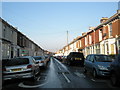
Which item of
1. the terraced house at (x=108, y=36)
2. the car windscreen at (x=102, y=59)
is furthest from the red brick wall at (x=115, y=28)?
the car windscreen at (x=102, y=59)

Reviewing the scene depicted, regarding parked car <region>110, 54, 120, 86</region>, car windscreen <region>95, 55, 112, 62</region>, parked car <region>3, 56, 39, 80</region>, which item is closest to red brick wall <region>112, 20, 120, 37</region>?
car windscreen <region>95, 55, 112, 62</region>

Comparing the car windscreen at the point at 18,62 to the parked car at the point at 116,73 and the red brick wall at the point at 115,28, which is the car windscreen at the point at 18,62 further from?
the red brick wall at the point at 115,28

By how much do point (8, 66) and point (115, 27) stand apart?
1650cm

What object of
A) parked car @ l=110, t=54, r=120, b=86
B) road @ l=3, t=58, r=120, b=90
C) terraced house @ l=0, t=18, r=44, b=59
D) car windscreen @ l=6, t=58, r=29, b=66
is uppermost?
terraced house @ l=0, t=18, r=44, b=59

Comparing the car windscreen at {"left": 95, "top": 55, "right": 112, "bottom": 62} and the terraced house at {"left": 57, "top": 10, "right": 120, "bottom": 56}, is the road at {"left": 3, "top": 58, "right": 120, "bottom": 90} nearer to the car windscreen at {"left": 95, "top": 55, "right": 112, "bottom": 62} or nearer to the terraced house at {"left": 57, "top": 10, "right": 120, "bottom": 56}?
the car windscreen at {"left": 95, "top": 55, "right": 112, "bottom": 62}

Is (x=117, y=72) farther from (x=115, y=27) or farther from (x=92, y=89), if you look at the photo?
(x=115, y=27)

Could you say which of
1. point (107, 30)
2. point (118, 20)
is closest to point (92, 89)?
point (118, 20)

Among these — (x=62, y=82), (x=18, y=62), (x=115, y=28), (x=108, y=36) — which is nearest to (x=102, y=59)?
(x=62, y=82)

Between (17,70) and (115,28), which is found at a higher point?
(115,28)

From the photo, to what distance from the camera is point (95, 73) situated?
A: 368 inches

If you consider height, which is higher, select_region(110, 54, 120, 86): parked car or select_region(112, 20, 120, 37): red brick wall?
select_region(112, 20, 120, 37): red brick wall

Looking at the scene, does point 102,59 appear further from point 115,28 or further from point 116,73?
point 115,28

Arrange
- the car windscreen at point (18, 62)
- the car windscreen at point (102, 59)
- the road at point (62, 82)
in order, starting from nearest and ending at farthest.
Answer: the road at point (62, 82), the car windscreen at point (18, 62), the car windscreen at point (102, 59)

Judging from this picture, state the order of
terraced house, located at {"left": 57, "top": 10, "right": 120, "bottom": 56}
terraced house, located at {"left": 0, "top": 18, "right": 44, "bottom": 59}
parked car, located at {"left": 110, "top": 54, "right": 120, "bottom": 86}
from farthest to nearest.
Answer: terraced house, located at {"left": 57, "top": 10, "right": 120, "bottom": 56} < terraced house, located at {"left": 0, "top": 18, "right": 44, "bottom": 59} < parked car, located at {"left": 110, "top": 54, "right": 120, "bottom": 86}
